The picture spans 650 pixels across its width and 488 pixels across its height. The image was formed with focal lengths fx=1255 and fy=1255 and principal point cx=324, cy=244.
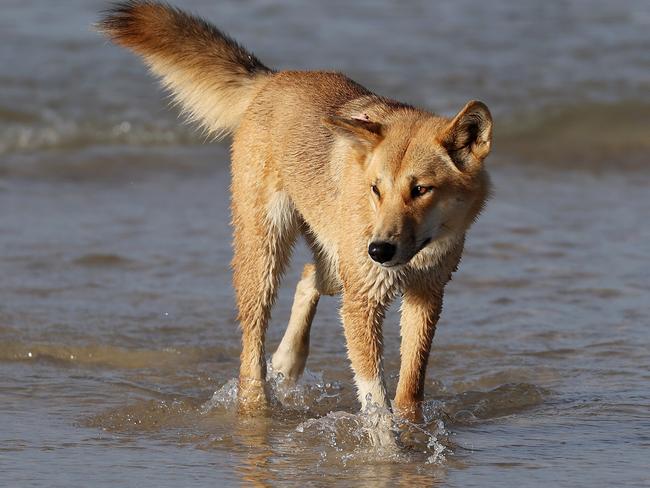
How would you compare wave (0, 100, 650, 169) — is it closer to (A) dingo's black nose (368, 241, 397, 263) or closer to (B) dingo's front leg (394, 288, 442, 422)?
(B) dingo's front leg (394, 288, 442, 422)

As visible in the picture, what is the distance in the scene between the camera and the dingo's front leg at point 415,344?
6.18 m

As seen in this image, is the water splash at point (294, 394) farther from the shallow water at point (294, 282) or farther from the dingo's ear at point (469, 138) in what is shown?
the dingo's ear at point (469, 138)

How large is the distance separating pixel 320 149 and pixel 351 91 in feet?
1.65

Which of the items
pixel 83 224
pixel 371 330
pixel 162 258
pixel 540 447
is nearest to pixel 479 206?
pixel 371 330

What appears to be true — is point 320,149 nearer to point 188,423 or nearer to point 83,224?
point 188,423

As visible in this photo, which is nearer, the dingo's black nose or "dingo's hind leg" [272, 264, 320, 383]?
the dingo's black nose

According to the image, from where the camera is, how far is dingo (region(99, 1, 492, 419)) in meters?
5.65

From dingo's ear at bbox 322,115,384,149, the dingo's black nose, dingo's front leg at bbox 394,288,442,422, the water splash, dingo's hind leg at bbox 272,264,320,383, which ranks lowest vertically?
the water splash

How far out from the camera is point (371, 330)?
19.9 feet

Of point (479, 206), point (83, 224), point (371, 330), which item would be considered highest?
point (479, 206)

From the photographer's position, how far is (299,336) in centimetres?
730

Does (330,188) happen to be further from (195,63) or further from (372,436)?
(195,63)

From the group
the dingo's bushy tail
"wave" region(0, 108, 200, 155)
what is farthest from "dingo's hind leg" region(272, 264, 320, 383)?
"wave" region(0, 108, 200, 155)

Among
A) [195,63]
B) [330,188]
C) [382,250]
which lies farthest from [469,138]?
[195,63]
